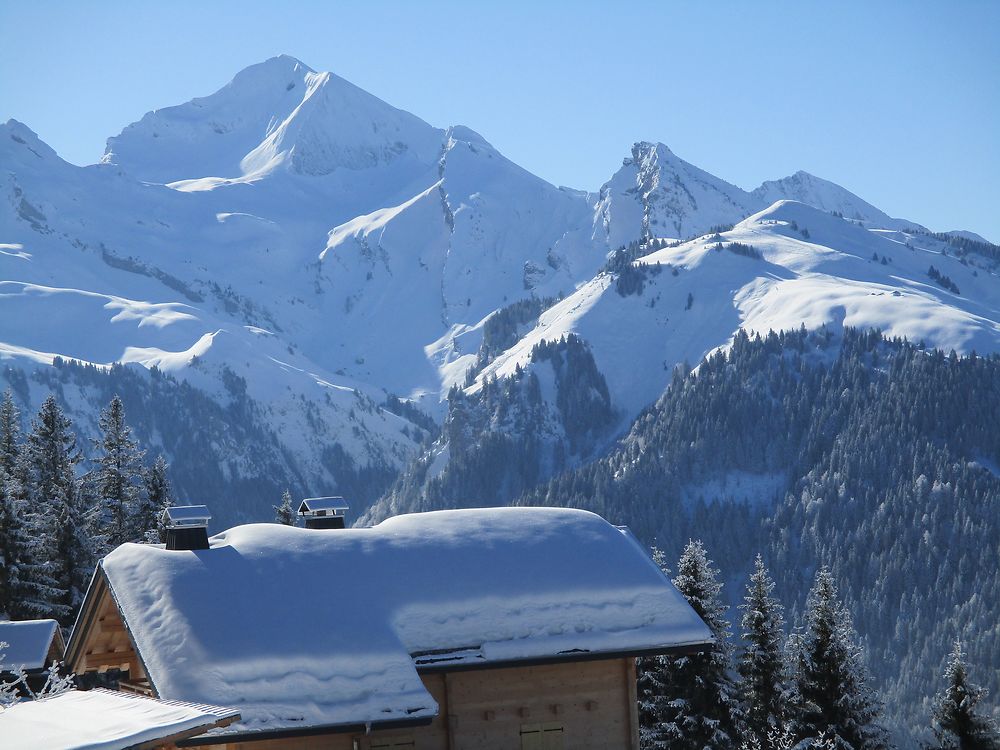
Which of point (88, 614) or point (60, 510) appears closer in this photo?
point (88, 614)

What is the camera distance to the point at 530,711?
2761 centimetres

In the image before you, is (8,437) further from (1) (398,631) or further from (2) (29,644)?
(1) (398,631)

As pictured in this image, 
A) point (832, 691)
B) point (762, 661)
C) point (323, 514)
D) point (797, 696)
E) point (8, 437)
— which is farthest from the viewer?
point (8, 437)

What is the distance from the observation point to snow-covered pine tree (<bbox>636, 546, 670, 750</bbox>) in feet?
140

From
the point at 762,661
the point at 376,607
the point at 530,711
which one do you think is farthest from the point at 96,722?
the point at 762,661

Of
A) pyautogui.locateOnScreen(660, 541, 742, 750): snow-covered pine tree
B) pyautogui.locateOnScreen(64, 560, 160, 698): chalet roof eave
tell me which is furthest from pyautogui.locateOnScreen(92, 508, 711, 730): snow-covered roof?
pyautogui.locateOnScreen(660, 541, 742, 750): snow-covered pine tree

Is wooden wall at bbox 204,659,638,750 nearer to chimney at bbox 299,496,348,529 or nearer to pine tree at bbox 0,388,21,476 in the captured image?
chimney at bbox 299,496,348,529

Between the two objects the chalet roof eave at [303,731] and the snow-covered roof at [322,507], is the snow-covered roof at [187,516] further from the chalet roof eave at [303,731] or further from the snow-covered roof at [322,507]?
the chalet roof eave at [303,731]

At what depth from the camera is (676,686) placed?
43344mm

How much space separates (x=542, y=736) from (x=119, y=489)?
27857mm

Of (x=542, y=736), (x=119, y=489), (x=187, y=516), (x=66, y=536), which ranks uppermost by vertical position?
(x=187, y=516)

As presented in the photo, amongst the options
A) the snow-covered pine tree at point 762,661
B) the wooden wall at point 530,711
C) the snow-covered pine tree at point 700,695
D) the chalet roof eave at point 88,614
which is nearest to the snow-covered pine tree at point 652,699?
the snow-covered pine tree at point 700,695

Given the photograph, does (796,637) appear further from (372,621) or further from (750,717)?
(372,621)

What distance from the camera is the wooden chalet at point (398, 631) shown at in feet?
80.5
